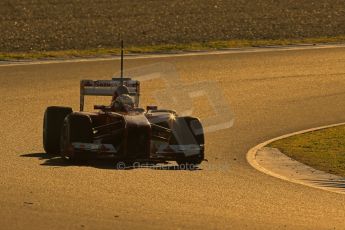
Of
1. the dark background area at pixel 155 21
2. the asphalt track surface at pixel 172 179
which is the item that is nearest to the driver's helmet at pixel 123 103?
the asphalt track surface at pixel 172 179

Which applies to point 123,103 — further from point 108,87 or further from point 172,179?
point 172,179

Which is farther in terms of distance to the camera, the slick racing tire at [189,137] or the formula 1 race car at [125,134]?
the slick racing tire at [189,137]

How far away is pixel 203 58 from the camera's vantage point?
35.9 meters

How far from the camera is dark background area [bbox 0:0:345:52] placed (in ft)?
132

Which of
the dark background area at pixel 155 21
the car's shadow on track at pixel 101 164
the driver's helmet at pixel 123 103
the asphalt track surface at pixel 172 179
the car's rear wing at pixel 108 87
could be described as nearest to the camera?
the asphalt track surface at pixel 172 179

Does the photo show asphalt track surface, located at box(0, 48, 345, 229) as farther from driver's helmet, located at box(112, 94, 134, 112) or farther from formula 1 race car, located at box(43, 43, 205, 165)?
driver's helmet, located at box(112, 94, 134, 112)

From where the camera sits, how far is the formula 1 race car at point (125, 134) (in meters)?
18.2

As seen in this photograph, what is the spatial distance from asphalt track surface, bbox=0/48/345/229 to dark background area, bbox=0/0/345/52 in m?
7.45

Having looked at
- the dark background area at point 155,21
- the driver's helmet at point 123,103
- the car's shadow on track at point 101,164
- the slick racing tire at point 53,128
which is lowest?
the car's shadow on track at point 101,164

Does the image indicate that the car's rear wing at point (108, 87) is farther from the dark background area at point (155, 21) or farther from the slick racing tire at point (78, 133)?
the dark background area at point (155, 21)

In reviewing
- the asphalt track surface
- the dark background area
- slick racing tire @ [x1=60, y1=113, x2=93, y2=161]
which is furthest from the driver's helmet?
the dark background area

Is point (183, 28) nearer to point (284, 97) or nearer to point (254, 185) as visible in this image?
point (284, 97)

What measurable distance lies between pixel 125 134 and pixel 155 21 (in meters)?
26.7

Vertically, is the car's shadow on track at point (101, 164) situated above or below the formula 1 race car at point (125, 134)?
below
